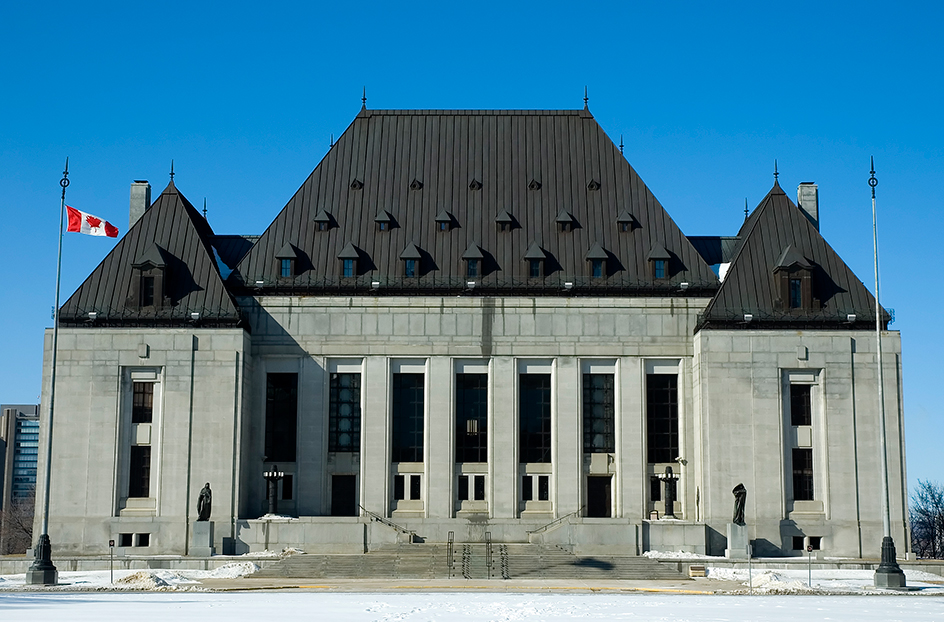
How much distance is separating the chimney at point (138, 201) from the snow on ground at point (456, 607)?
29.5 metres

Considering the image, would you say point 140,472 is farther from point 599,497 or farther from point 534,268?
point 599,497

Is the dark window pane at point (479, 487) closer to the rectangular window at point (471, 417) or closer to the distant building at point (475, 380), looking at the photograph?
the distant building at point (475, 380)

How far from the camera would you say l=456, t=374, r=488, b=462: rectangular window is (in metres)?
58.4

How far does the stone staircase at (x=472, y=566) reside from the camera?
156 feet

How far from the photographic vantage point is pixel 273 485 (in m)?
56.9

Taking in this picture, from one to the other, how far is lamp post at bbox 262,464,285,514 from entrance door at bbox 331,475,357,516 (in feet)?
8.77

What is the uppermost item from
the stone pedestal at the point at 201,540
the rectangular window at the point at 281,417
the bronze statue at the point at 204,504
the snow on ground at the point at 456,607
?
the rectangular window at the point at 281,417

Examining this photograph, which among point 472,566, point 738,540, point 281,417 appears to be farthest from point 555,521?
point 281,417

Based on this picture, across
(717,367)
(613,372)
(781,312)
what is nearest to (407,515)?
(613,372)

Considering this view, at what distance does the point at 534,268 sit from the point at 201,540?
20339 millimetres

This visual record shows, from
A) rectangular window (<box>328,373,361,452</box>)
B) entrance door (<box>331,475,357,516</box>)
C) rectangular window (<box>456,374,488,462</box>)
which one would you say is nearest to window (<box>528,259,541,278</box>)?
rectangular window (<box>456,374,488,462</box>)

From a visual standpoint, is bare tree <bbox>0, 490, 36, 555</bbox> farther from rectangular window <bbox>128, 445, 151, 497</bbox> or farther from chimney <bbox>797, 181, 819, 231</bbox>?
chimney <bbox>797, 181, 819, 231</bbox>

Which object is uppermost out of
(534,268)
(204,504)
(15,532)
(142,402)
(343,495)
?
(534,268)

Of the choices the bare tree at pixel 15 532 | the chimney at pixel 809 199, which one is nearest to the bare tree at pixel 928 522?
the chimney at pixel 809 199
